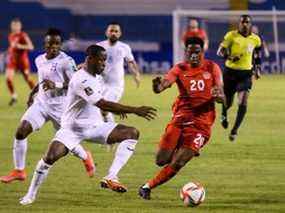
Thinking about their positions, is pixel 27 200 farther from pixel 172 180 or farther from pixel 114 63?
pixel 114 63

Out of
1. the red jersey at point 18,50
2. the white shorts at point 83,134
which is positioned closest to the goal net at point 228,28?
the red jersey at point 18,50

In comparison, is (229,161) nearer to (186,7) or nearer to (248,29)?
(248,29)

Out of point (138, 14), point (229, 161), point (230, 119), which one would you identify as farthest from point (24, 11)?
point (229, 161)

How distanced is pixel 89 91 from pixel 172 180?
2746 millimetres

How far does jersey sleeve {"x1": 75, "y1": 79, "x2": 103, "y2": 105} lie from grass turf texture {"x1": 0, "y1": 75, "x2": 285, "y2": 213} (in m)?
1.21

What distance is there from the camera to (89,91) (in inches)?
443

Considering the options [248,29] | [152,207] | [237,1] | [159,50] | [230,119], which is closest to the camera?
[152,207]

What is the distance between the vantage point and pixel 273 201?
1163 centimetres

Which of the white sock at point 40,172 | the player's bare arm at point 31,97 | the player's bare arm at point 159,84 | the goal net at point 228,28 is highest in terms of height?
the goal net at point 228,28

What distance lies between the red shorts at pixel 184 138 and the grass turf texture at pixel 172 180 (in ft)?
2.05

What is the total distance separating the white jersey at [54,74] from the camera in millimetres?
13203

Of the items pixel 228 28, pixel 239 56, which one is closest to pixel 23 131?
pixel 239 56

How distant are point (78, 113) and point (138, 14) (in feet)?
126

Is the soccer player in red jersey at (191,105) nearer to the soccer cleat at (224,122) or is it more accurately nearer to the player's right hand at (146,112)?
the player's right hand at (146,112)
